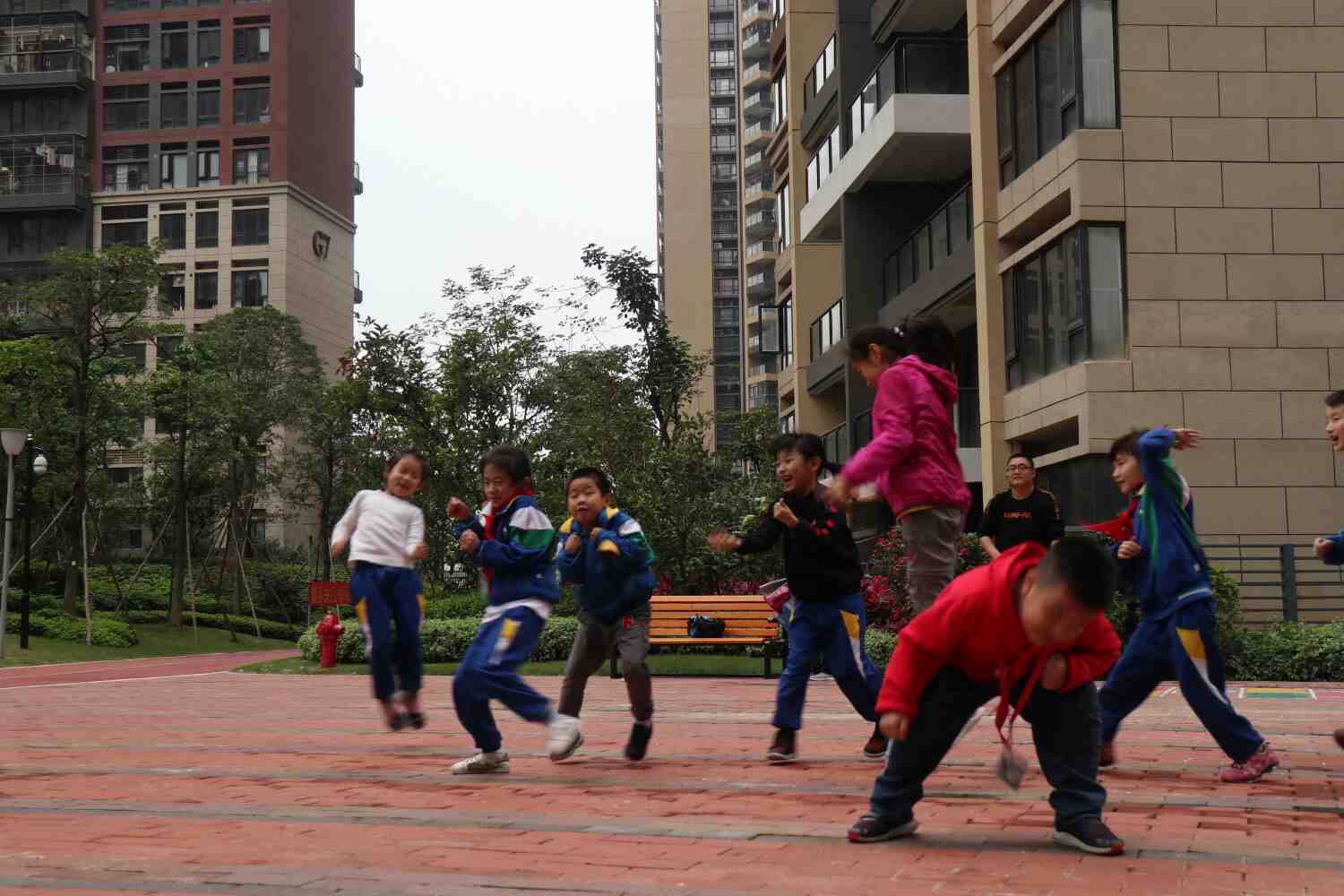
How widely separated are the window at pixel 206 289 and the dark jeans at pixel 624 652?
228 ft

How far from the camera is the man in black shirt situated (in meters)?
9.84

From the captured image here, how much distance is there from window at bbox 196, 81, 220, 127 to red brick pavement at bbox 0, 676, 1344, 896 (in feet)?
226

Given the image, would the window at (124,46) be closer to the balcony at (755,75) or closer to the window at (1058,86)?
the balcony at (755,75)

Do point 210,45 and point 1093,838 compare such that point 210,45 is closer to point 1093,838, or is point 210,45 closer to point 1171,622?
point 1171,622

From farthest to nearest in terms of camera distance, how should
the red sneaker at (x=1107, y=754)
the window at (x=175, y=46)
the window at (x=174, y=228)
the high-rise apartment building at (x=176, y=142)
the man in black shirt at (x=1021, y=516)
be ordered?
1. the window at (x=174, y=228)
2. the window at (x=175, y=46)
3. the high-rise apartment building at (x=176, y=142)
4. the man in black shirt at (x=1021, y=516)
5. the red sneaker at (x=1107, y=754)

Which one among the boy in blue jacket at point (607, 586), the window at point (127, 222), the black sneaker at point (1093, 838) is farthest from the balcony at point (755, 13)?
the black sneaker at point (1093, 838)

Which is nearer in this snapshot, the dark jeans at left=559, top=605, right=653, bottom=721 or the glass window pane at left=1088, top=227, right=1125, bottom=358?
the dark jeans at left=559, top=605, right=653, bottom=721

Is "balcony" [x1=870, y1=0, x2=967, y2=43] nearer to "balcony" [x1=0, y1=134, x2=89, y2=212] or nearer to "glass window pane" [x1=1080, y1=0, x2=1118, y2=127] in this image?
"glass window pane" [x1=1080, y1=0, x2=1118, y2=127]

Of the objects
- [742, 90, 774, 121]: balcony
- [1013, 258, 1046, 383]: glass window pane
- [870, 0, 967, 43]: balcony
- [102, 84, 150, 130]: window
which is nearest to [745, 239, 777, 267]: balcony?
[742, 90, 774, 121]: balcony

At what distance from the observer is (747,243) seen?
106 meters

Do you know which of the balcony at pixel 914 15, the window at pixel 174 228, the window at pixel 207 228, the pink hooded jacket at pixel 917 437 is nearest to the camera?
the pink hooded jacket at pixel 917 437

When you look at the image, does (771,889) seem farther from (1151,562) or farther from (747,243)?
(747,243)

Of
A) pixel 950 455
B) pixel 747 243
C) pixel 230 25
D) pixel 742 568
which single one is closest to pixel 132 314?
pixel 742 568

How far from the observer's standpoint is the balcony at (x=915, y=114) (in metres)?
27.3
